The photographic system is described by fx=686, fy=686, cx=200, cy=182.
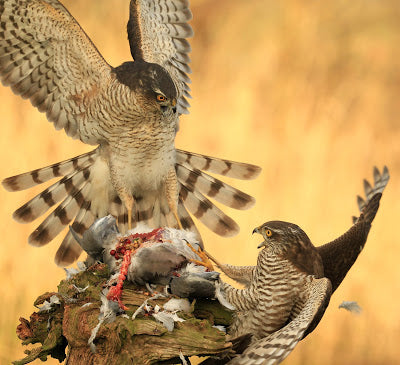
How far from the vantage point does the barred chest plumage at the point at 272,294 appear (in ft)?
9.94

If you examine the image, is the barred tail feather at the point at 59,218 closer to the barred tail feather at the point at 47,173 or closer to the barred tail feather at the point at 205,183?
the barred tail feather at the point at 47,173

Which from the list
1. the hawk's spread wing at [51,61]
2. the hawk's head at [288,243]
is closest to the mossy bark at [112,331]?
the hawk's head at [288,243]

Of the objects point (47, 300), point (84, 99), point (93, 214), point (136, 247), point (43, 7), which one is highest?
point (43, 7)

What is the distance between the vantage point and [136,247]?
3.14 meters

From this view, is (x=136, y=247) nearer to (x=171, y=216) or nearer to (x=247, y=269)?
(x=247, y=269)

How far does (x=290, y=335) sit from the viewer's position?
2807 millimetres

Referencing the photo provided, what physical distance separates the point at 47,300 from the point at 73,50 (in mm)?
1394

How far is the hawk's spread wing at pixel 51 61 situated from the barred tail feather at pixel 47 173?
0.17 m

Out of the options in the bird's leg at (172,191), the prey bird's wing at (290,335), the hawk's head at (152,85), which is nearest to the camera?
the prey bird's wing at (290,335)

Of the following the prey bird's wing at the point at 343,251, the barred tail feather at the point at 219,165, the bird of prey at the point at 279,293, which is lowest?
the bird of prey at the point at 279,293

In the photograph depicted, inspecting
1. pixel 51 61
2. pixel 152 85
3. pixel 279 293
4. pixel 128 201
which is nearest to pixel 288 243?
pixel 279 293

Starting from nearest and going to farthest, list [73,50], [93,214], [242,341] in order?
[242,341] → [73,50] → [93,214]

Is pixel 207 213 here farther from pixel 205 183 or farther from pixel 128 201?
pixel 128 201

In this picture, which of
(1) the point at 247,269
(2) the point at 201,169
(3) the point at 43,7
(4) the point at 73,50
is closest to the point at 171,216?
(2) the point at 201,169
